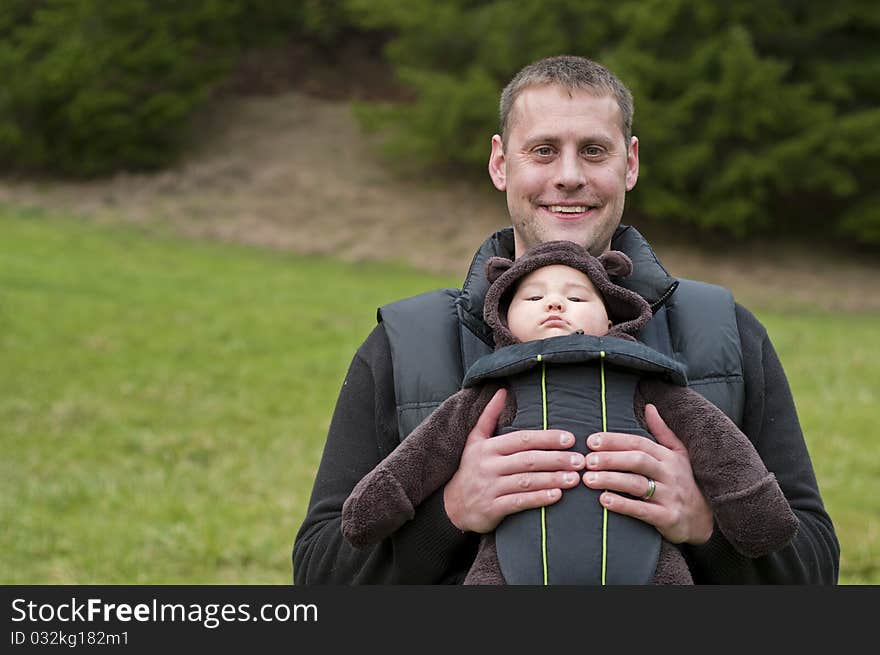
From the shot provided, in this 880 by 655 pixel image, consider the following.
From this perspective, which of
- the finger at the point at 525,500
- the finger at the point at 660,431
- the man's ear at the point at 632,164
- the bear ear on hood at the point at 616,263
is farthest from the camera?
the man's ear at the point at 632,164

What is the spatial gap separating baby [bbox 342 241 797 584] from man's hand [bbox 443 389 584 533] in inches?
1.2

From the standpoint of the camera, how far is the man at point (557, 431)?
2.15 m

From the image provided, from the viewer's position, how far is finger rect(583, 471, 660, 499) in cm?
211

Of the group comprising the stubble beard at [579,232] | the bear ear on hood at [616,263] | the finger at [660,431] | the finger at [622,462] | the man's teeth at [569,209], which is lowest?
the finger at [622,462]

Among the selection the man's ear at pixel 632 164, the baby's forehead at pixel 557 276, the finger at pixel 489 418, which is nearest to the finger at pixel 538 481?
the finger at pixel 489 418

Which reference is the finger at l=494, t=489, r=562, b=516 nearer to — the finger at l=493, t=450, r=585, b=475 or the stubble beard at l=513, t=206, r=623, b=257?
the finger at l=493, t=450, r=585, b=475

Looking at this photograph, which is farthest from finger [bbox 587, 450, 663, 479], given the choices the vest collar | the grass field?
the grass field

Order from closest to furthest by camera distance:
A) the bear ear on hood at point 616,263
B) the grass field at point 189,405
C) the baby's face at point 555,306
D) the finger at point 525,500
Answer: the finger at point 525,500, the baby's face at point 555,306, the bear ear on hood at point 616,263, the grass field at point 189,405

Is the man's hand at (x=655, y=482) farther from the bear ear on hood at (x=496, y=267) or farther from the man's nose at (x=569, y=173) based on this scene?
the man's nose at (x=569, y=173)

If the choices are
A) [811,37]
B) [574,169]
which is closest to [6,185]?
[811,37]

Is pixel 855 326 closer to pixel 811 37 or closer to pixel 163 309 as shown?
pixel 811 37

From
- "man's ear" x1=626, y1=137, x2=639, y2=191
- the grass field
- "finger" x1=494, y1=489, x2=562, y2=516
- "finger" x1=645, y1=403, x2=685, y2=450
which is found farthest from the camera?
the grass field

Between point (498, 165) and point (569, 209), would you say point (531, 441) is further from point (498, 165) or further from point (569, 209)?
point (498, 165)

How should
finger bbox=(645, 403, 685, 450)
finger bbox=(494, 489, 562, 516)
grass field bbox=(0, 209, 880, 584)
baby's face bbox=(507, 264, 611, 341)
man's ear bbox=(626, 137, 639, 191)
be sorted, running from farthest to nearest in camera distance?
grass field bbox=(0, 209, 880, 584)
man's ear bbox=(626, 137, 639, 191)
baby's face bbox=(507, 264, 611, 341)
finger bbox=(645, 403, 685, 450)
finger bbox=(494, 489, 562, 516)
